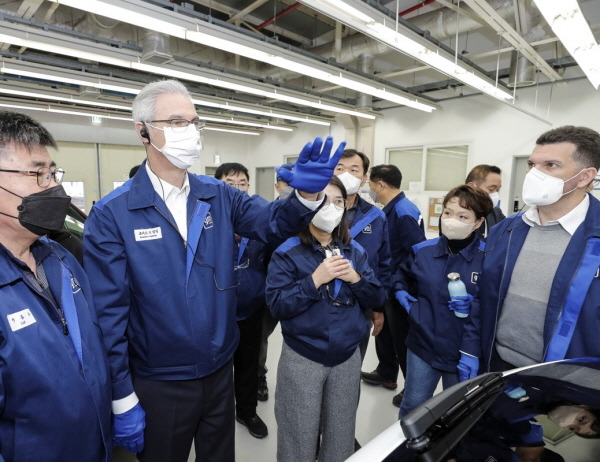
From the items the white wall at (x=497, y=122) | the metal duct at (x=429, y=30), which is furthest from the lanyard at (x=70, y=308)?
the white wall at (x=497, y=122)

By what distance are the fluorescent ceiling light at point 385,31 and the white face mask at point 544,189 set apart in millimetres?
1838

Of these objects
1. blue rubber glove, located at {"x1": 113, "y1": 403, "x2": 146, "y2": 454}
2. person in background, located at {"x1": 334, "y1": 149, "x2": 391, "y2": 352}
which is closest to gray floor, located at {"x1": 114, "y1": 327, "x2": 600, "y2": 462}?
person in background, located at {"x1": 334, "y1": 149, "x2": 391, "y2": 352}

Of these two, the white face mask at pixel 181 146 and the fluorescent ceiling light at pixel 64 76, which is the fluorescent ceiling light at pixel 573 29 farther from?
the fluorescent ceiling light at pixel 64 76

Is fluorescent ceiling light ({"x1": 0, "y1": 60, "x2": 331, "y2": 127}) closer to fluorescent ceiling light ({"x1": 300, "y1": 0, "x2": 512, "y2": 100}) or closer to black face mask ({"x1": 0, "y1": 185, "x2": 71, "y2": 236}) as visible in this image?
fluorescent ceiling light ({"x1": 300, "y1": 0, "x2": 512, "y2": 100})

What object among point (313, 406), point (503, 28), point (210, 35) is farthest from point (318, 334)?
point (503, 28)

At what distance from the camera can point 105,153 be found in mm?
8414

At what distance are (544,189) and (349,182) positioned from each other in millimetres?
1118

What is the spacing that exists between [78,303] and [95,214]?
301 mm

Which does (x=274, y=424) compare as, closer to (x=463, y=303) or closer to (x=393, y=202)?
(x=463, y=303)

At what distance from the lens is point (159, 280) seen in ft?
3.86

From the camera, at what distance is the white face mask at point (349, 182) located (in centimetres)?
225

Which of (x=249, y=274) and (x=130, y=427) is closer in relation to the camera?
(x=130, y=427)

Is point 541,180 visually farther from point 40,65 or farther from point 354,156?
point 40,65

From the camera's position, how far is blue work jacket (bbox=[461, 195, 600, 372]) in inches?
47.7
